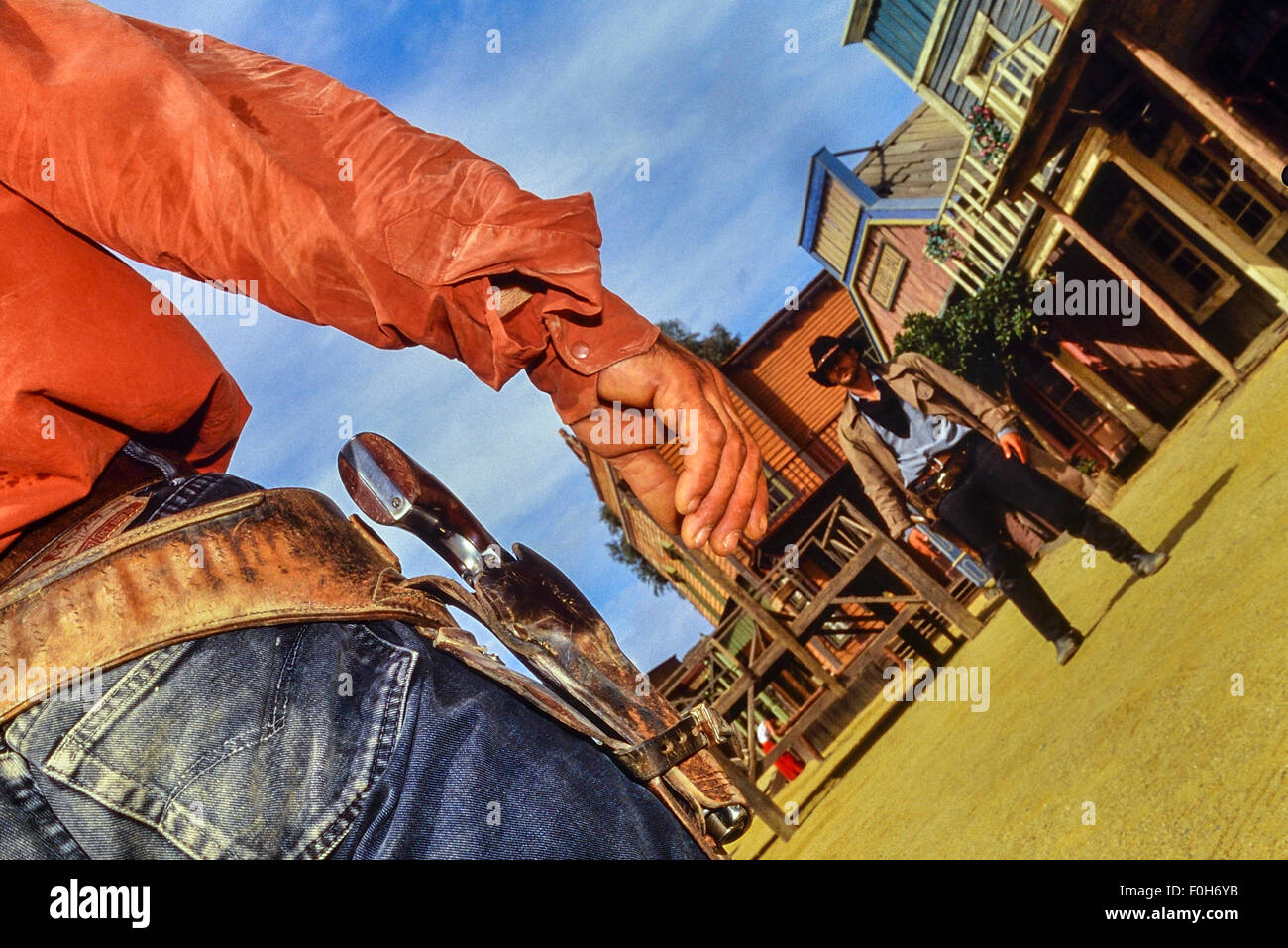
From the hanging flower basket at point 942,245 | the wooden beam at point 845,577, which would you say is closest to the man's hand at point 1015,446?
the wooden beam at point 845,577

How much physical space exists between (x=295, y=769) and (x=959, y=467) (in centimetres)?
634

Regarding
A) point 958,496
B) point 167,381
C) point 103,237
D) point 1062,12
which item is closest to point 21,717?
point 167,381

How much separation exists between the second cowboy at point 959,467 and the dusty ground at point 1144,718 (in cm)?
49

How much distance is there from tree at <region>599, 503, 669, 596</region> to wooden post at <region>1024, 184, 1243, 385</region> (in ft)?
56.7

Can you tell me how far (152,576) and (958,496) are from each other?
21.0ft

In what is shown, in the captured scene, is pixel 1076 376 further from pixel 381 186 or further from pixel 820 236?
pixel 381 186

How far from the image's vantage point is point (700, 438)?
5.44 ft

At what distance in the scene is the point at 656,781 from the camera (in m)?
1.66

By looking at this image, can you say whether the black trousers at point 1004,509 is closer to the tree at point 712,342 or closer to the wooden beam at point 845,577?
the wooden beam at point 845,577

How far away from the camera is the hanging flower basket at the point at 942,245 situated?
14828 millimetres

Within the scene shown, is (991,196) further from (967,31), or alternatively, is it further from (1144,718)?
(1144,718)

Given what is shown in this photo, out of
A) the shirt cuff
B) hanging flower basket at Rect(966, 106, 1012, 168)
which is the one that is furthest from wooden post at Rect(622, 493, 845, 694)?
the shirt cuff

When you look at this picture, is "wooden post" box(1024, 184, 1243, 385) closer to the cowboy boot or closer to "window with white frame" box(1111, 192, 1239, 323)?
"window with white frame" box(1111, 192, 1239, 323)

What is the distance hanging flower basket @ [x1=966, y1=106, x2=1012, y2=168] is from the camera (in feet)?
40.4
